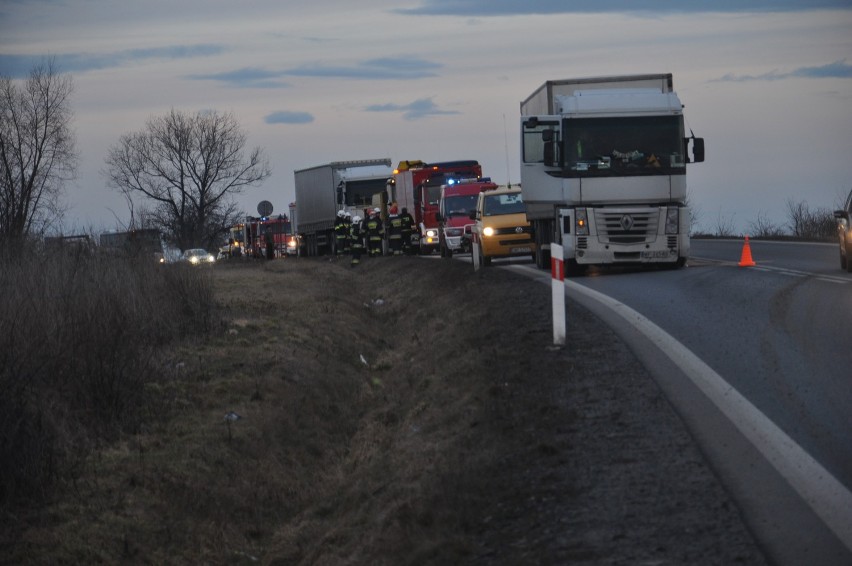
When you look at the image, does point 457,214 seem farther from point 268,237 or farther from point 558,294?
point 268,237

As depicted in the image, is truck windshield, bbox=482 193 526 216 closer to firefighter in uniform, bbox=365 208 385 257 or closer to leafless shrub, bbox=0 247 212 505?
firefighter in uniform, bbox=365 208 385 257

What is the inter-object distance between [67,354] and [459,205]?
80.8 ft

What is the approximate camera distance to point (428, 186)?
42.6 metres

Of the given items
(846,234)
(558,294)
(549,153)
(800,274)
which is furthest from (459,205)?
(558,294)

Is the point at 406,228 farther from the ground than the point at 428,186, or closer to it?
closer to it

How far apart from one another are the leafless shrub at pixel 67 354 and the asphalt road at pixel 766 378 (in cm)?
585

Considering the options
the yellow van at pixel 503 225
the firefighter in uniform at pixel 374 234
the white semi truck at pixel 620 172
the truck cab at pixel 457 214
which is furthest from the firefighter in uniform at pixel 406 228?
the white semi truck at pixel 620 172

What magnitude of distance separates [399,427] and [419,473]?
3.70 metres

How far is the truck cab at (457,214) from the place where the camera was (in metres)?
36.8

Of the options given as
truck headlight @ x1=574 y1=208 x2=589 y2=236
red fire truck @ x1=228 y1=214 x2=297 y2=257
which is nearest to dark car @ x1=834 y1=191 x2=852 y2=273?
truck headlight @ x1=574 y1=208 x2=589 y2=236

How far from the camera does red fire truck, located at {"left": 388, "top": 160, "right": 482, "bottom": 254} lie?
42.5m

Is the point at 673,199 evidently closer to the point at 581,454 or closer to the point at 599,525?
the point at 581,454

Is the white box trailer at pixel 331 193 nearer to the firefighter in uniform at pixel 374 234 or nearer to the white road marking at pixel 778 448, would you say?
the firefighter in uniform at pixel 374 234

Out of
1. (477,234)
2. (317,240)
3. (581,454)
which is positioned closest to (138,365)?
(581,454)
